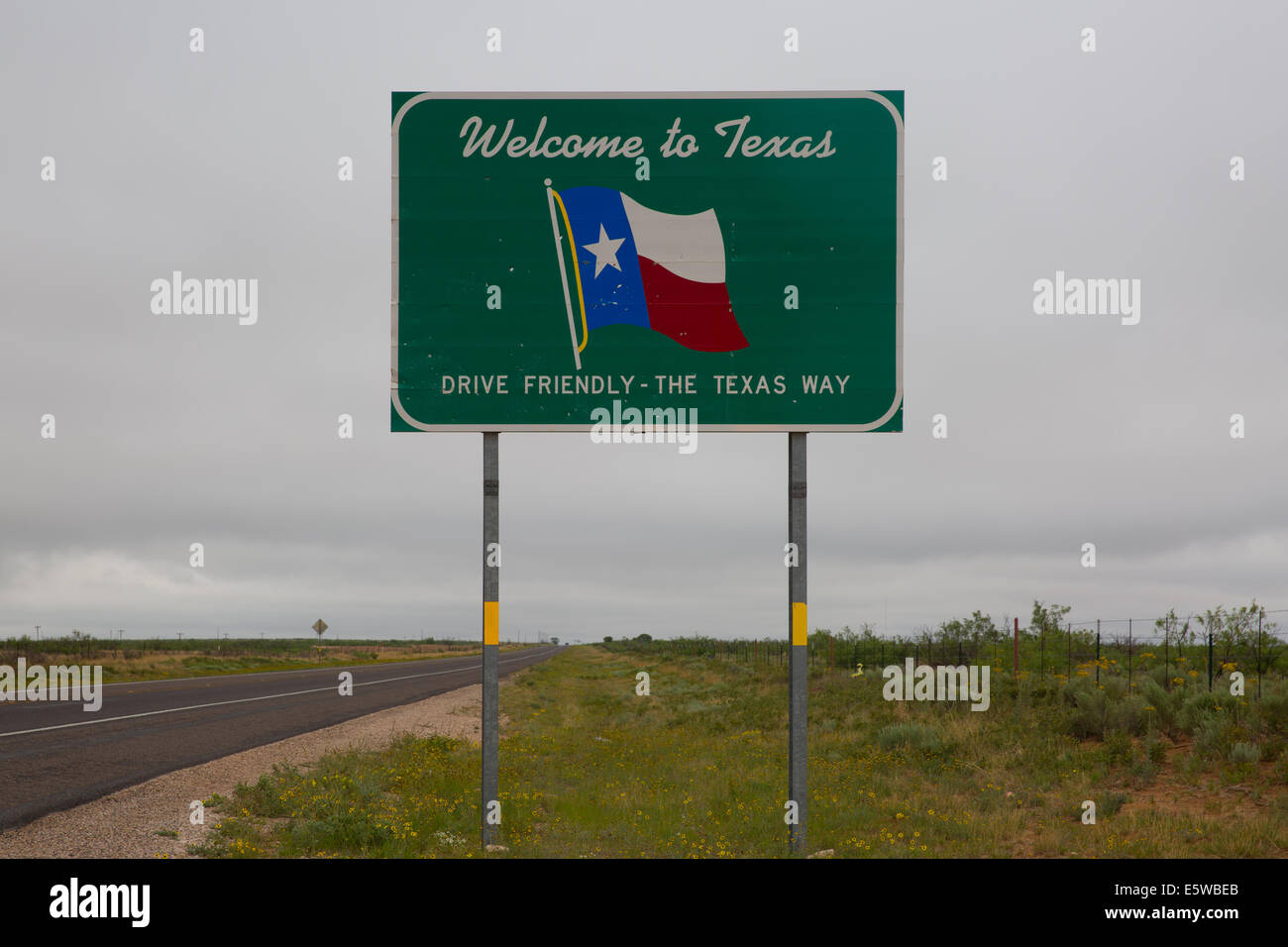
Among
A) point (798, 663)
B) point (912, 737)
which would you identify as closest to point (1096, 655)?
point (912, 737)

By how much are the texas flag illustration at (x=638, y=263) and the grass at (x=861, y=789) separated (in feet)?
18.2

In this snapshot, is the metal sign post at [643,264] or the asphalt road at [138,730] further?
the asphalt road at [138,730]

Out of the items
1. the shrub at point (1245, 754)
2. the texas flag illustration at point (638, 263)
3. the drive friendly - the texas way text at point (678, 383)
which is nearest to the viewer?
the drive friendly - the texas way text at point (678, 383)

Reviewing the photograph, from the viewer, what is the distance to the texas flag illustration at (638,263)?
30.0 ft

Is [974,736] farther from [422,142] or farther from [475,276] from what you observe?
[422,142]

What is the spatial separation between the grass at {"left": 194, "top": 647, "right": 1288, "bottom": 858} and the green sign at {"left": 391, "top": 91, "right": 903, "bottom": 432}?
4524 millimetres

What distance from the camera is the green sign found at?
9008 mm

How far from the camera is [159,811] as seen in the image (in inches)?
390

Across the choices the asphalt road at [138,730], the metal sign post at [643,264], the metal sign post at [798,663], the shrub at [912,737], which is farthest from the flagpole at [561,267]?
the shrub at [912,737]

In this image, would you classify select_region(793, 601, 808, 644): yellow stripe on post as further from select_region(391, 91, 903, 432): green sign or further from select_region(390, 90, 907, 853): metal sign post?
select_region(391, 91, 903, 432): green sign

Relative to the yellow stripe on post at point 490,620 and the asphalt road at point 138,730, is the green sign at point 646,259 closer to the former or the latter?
the yellow stripe on post at point 490,620

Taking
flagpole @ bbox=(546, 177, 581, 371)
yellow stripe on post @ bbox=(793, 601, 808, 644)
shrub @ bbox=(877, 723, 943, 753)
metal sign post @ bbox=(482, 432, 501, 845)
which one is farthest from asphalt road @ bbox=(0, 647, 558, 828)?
shrub @ bbox=(877, 723, 943, 753)

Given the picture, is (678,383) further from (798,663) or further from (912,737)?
(912,737)

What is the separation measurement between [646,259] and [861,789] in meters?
8.48
